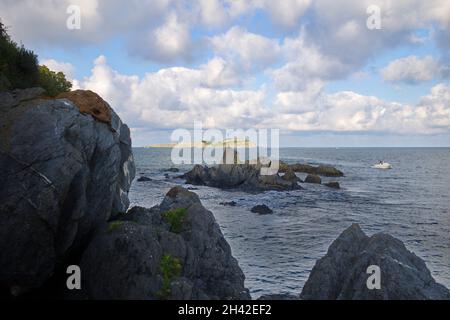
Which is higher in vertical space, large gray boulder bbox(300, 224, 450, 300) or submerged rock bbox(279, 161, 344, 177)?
large gray boulder bbox(300, 224, 450, 300)

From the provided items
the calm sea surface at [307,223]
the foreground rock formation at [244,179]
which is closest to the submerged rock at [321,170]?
the calm sea surface at [307,223]

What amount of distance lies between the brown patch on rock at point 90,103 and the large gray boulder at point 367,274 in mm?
10539

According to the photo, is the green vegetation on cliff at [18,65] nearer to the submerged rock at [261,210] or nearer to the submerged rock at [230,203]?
the submerged rock at [261,210]

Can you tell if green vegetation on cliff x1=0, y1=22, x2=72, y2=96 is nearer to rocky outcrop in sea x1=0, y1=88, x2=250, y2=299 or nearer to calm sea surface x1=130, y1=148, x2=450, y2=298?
rocky outcrop in sea x1=0, y1=88, x2=250, y2=299

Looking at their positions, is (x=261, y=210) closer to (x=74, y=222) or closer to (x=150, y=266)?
(x=150, y=266)

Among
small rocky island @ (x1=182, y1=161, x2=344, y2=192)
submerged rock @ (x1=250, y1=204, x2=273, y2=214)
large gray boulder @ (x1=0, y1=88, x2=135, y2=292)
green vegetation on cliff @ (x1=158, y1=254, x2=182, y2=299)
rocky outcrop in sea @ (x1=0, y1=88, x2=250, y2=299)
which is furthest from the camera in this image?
small rocky island @ (x1=182, y1=161, x2=344, y2=192)

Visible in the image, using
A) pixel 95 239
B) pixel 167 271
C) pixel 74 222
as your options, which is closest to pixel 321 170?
pixel 167 271

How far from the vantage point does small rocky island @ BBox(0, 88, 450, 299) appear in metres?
11.4

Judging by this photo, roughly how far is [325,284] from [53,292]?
33.0 feet

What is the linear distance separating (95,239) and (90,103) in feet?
17.3

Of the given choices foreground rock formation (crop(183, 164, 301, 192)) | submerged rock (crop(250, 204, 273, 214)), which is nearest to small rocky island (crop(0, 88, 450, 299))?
submerged rock (crop(250, 204, 273, 214))

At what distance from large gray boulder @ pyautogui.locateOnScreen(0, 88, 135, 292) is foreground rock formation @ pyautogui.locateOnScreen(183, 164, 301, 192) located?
55229mm

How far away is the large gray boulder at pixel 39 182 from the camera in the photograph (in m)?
11.2

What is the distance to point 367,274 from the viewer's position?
44.0ft
